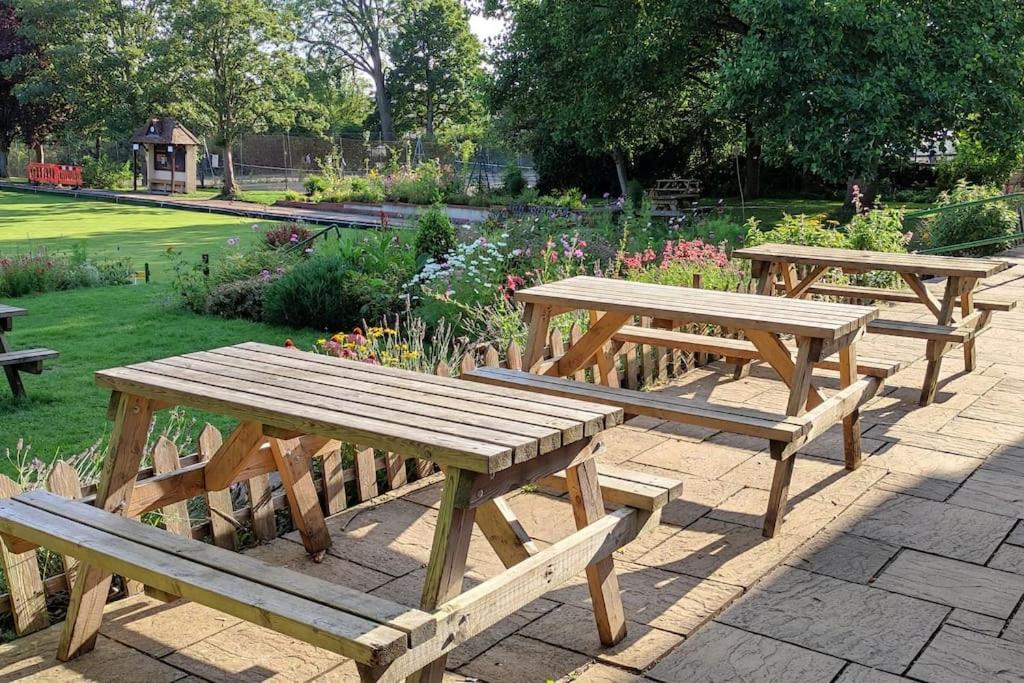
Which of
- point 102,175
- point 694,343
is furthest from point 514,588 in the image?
point 102,175

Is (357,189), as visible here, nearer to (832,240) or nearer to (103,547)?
(832,240)

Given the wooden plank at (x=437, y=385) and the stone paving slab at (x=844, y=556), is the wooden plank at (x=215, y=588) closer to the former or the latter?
the wooden plank at (x=437, y=385)

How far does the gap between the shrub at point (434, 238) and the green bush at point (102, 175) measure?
100.0 ft

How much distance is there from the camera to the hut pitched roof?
33844 mm

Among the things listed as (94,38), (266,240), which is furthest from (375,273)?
(94,38)

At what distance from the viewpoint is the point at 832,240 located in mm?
9453

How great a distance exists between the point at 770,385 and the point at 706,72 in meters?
16.8

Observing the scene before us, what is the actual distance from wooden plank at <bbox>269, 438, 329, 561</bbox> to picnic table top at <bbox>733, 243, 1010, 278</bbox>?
153 inches

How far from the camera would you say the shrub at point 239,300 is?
10.3 metres

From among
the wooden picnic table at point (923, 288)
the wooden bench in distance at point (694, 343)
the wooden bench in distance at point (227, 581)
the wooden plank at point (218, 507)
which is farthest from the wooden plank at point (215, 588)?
the wooden picnic table at point (923, 288)

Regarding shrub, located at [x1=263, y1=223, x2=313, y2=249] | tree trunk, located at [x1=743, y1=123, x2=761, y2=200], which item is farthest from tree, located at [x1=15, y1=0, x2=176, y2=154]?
shrub, located at [x1=263, y1=223, x2=313, y2=249]

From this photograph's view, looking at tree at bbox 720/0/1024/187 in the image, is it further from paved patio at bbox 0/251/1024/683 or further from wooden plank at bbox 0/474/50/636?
wooden plank at bbox 0/474/50/636

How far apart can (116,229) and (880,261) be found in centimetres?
1950

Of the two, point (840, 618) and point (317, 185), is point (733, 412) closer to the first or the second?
point (840, 618)
